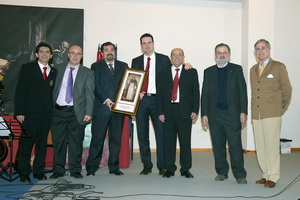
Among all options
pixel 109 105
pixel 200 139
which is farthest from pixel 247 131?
pixel 109 105

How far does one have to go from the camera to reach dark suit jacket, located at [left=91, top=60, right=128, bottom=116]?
14.7 ft

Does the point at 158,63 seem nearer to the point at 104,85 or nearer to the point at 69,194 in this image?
the point at 104,85

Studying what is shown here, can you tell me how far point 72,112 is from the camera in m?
4.36

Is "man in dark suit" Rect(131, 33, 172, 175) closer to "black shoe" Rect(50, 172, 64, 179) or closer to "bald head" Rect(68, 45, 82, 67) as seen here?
"bald head" Rect(68, 45, 82, 67)

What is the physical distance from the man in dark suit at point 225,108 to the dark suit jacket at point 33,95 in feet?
6.90

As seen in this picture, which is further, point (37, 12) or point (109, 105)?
→ point (37, 12)

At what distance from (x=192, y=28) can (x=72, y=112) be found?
398 cm

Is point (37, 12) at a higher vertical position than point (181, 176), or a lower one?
higher

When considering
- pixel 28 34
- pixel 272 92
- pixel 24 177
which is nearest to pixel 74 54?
pixel 24 177

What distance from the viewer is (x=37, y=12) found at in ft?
22.0

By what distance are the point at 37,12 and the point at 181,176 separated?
4.62 m

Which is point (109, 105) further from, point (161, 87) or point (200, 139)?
point (200, 139)

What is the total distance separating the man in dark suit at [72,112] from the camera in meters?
4.35

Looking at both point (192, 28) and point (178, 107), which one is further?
point (192, 28)
